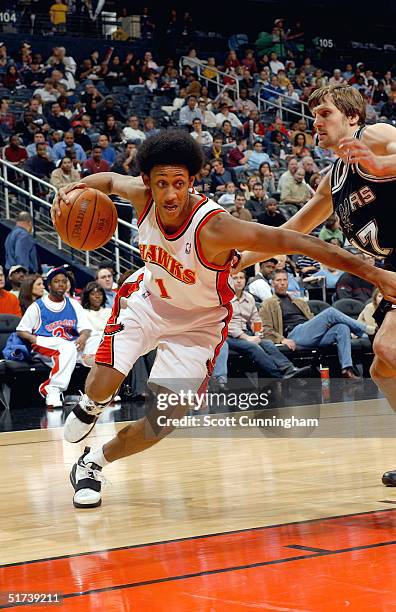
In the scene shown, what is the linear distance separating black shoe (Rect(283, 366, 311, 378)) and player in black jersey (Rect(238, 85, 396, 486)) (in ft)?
17.1

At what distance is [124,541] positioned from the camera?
157 inches

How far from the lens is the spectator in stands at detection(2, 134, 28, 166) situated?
46.0ft

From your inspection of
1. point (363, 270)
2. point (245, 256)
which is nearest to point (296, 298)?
point (245, 256)

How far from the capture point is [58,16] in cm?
2047

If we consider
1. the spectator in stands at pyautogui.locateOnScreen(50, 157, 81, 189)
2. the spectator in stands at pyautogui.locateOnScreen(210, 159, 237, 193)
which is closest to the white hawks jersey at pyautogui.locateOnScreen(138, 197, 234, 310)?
the spectator in stands at pyautogui.locateOnScreen(50, 157, 81, 189)

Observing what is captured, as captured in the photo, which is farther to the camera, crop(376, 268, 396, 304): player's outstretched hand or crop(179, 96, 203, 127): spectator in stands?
crop(179, 96, 203, 127): spectator in stands

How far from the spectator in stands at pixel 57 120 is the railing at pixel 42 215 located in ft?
6.88

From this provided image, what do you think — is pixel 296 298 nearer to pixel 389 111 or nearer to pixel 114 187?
pixel 114 187

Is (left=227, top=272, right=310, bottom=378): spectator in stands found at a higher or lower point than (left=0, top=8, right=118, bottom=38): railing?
lower

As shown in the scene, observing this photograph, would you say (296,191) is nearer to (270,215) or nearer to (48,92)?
(270,215)

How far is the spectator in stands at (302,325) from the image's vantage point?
416 inches

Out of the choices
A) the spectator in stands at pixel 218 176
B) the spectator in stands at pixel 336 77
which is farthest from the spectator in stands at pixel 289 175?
the spectator in stands at pixel 336 77

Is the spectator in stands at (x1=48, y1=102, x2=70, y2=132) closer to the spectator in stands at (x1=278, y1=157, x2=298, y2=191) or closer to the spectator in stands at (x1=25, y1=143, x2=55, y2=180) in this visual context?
the spectator in stands at (x1=25, y1=143, x2=55, y2=180)

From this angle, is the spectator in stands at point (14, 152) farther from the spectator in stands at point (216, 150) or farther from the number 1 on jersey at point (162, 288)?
the number 1 on jersey at point (162, 288)
